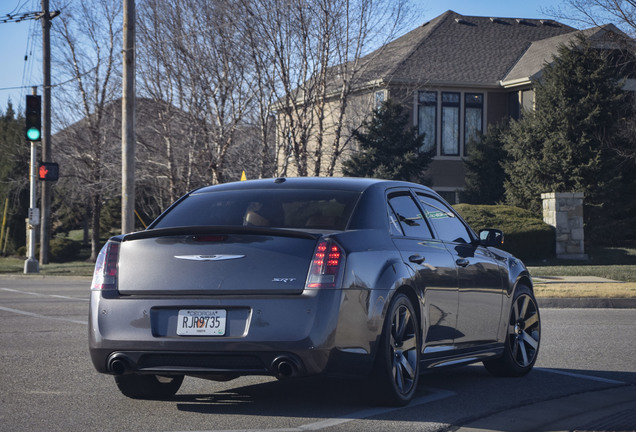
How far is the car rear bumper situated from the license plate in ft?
0.10

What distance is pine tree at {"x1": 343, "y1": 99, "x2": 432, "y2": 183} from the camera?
32.7 meters

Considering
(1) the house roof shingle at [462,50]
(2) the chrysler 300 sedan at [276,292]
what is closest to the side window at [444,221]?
(2) the chrysler 300 sedan at [276,292]

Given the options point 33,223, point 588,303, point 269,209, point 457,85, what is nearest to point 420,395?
point 269,209

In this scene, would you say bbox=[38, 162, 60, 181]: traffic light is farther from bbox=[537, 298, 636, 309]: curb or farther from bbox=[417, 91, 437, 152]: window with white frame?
bbox=[537, 298, 636, 309]: curb

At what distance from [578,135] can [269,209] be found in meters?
25.2

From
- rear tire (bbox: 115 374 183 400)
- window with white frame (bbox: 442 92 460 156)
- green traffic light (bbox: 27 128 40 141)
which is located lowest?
rear tire (bbox: 115 374 183 400)

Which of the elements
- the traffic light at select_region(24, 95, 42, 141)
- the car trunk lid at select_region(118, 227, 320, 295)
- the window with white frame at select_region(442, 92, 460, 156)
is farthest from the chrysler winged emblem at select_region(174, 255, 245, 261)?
the window with white frame at select_region(442, 92, 460, 156)

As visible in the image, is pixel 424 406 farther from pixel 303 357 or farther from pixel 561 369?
pixel 561 369

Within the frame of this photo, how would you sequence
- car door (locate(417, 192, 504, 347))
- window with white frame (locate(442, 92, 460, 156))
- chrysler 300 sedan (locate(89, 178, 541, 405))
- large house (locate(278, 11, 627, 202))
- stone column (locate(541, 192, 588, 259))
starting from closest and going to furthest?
chrysler 300 sedan (locate(89, 178, 541, 405))
car door (locate(417, 192, 504, 347))
stone column (locate(541, 192, 588, 259))
large house (locate(278, 11, 627, 202))
window with white frame (locate(442, 92, 460, 156))

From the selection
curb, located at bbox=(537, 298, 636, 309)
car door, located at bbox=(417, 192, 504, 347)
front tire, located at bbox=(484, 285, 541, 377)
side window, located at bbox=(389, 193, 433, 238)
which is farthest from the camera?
curb, located at bbox=(537, 298, 636, 309)

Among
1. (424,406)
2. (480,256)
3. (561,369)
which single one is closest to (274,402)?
(424,406)

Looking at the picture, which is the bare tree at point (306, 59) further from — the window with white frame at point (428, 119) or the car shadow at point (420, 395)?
the car shadow at point (420, 395)

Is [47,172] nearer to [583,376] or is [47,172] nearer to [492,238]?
[492,238]

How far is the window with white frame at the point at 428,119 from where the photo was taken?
3753cm
